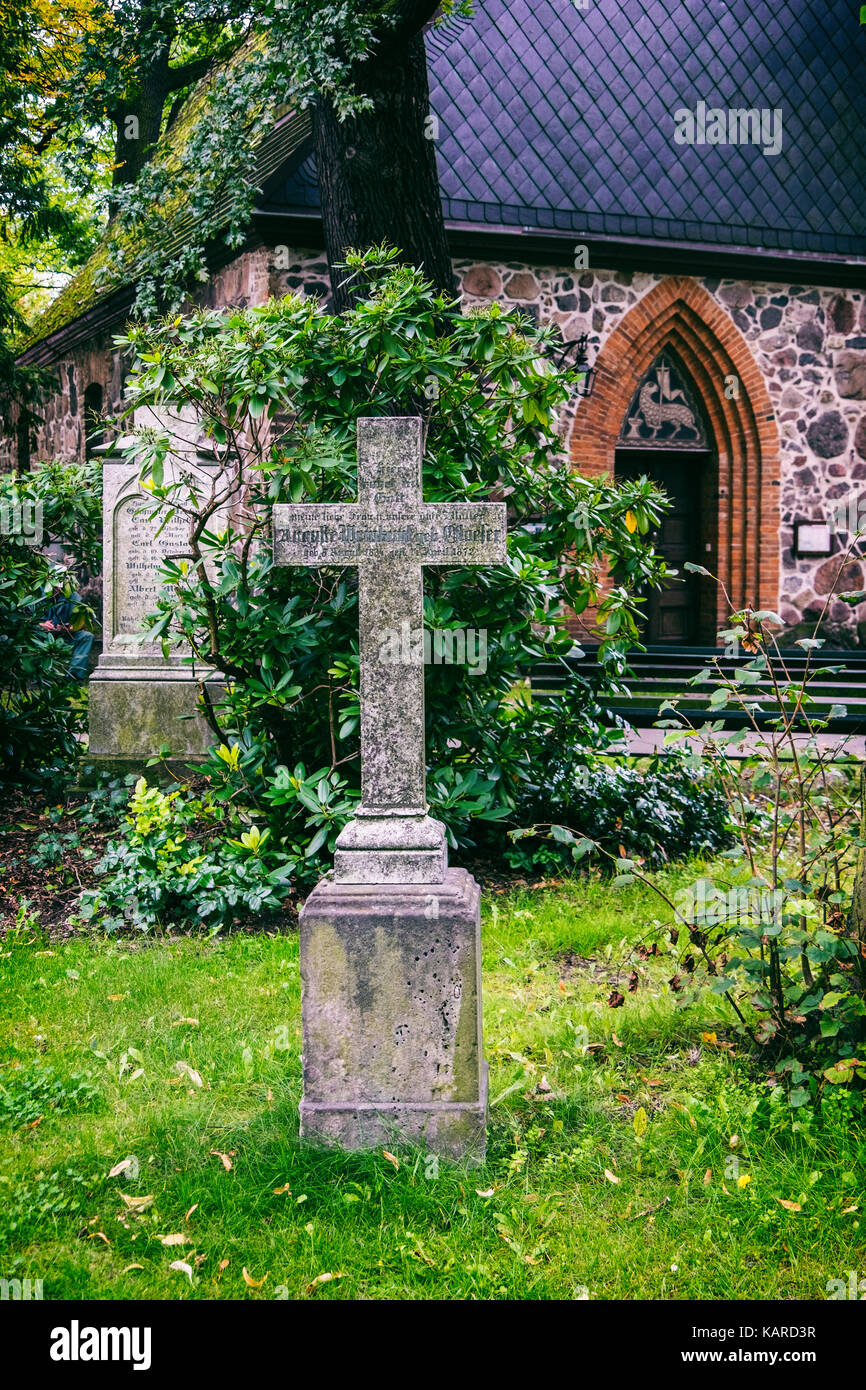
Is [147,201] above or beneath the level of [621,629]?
above

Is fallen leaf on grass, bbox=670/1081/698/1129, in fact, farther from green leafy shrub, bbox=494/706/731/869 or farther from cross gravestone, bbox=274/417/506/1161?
green leafy shrub, bbox=494/706/731/869

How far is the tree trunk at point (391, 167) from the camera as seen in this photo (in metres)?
6.58

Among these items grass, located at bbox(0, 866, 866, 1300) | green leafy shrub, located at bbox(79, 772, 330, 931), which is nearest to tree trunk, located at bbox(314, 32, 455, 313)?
green leafy shrub, located at bbox(79, 772, 330, 931)

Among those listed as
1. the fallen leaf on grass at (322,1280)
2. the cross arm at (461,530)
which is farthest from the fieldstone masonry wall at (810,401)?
the fallen leaf on grass at (322,1280)

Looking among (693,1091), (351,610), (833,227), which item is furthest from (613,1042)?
(833,227)

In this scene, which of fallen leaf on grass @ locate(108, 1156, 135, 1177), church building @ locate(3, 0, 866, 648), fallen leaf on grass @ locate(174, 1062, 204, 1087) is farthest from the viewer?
church building @ locate(3, 0, 866, 648)

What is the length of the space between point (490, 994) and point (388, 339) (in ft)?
9.74

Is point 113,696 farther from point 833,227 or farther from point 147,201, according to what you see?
point 833,227

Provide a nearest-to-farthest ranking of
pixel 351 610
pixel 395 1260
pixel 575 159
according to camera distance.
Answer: pixel 395 1260 → pixel 351 610 → pixel 575 159

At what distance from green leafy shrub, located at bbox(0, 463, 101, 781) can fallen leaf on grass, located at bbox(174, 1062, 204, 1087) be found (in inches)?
170

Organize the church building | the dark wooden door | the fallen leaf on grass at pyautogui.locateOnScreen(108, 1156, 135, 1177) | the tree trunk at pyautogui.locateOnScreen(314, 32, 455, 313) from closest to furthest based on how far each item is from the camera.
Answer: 1. the fallen leaf on grass at pyautogui.locateOnScreen(108, 1156, 135, 1177)
2. the tree trunk at pyautogui.locateOnScreen(314, 32, 455, 313)
3. the church building
4. the dark wooden door

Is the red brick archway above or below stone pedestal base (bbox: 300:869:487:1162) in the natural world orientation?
above

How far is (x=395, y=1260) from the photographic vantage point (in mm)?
2795

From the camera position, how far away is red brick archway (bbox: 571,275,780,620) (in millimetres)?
12672
